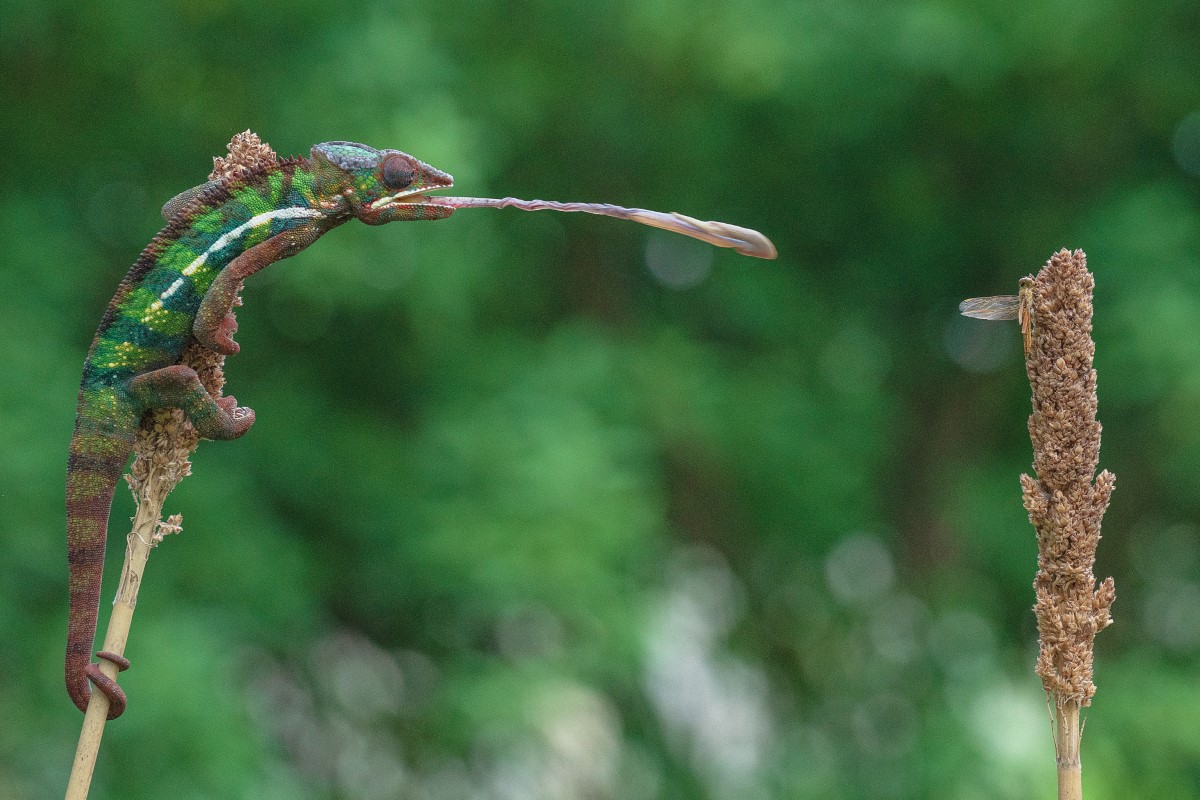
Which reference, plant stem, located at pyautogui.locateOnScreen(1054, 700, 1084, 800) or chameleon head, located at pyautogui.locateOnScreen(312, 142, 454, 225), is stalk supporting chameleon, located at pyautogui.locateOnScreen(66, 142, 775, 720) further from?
plant stem, located at pyautogui.locateOnScreen(1054, 700, 1084, 800)

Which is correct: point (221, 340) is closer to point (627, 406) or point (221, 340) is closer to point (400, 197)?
point (400, 197)

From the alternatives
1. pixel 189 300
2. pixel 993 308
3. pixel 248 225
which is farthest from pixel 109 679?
pixel 993 308

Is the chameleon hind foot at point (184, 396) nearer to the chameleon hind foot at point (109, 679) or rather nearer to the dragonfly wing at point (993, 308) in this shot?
the chameleon hind foot at point (109, 679)

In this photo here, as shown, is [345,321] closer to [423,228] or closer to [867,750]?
[423,228]

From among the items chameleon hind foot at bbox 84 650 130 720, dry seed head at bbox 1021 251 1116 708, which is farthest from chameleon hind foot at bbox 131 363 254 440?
dry seed head at bbox 1021 251 1116 708

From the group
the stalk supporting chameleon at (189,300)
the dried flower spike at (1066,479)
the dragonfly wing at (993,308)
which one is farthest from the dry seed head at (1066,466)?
the stalk supporting chameleon at (189,300)

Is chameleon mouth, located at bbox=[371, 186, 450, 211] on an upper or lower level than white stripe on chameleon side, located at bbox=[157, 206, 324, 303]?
upper

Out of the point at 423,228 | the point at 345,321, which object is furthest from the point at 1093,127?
the point at 345,321
